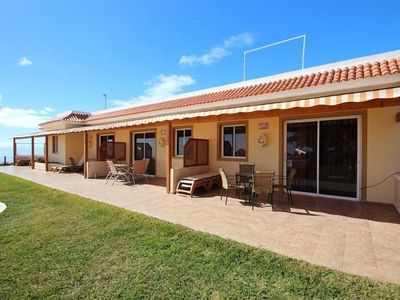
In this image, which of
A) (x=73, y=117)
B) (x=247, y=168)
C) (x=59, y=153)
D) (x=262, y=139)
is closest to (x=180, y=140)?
(x=247, y=168)

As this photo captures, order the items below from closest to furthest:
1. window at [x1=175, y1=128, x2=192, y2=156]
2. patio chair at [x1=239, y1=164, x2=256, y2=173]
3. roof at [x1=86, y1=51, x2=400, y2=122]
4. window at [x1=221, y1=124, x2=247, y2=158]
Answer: roof at [x1=86, y1=51, x2=400, y2=122], patio chair at [x1=239, y1=164, x2=256, y2=173], window at [x1=221, y1=124, x2=247, y2=158], window at [x1=175, y1=128, x2=192, y2=156]

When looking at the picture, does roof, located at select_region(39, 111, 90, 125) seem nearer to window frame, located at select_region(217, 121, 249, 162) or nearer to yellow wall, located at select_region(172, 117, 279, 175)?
yellow wall, located at select_region(172, 117, 279, 175)

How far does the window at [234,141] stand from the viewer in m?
14.1

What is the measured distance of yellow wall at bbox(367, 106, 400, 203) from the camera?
9609mm

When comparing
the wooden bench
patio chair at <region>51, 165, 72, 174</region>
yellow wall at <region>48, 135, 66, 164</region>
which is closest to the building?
the wooden bench

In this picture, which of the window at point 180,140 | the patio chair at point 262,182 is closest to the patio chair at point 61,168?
the window at point 180,140

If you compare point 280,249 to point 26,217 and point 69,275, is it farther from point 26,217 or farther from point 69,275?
point 26,217

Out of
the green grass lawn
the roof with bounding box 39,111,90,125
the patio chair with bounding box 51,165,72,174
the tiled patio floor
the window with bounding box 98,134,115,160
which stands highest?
the roof with bounding box 39,111,90,125

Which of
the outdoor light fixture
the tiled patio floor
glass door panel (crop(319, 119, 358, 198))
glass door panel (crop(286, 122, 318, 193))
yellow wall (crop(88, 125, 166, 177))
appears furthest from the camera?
yellow wall (crop(88, 125, 166, 177))

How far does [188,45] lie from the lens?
65.0 ft

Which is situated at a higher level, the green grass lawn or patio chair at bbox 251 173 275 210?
patio chair at bbox 251 173 275 210

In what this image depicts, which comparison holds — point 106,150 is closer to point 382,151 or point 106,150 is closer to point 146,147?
point 146,147

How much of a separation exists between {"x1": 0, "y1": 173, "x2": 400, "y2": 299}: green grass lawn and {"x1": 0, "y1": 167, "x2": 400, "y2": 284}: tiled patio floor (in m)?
0.53

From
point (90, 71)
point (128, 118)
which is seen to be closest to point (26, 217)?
point (128, 118)
